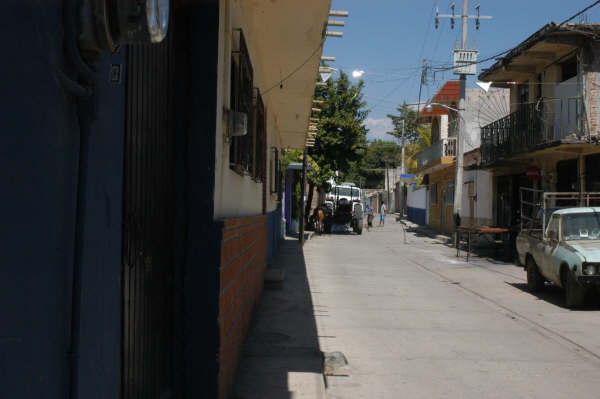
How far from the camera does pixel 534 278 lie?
11.6 metres

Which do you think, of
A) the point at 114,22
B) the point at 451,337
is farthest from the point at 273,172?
the point at 114,22

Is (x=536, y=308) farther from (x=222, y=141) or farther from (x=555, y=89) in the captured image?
(x=555, y=89)

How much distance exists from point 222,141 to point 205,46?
31.1 inches

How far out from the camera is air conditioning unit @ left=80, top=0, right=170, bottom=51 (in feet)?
5.94

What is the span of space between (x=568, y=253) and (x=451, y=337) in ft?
12.1

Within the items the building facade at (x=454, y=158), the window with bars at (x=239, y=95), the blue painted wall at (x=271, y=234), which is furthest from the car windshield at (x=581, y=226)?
the building facade at (x=454, y=158)

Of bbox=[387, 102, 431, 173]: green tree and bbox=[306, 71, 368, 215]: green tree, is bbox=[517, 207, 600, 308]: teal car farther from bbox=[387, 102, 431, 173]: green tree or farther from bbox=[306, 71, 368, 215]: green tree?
bbox=[387, 102, 431, 173]: green tree

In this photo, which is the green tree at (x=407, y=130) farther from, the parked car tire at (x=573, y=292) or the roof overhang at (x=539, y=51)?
the parked car tire at (x=573, y=292)

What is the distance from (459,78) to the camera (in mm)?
25109

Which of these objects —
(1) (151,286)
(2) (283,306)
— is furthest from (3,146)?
(2) (283,306)

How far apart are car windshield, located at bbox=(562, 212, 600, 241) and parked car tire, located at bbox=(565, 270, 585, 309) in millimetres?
1135

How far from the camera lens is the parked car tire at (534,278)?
451 inches

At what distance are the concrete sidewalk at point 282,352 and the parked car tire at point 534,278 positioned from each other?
15.9 ft

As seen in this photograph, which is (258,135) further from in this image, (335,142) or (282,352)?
(335,142)
